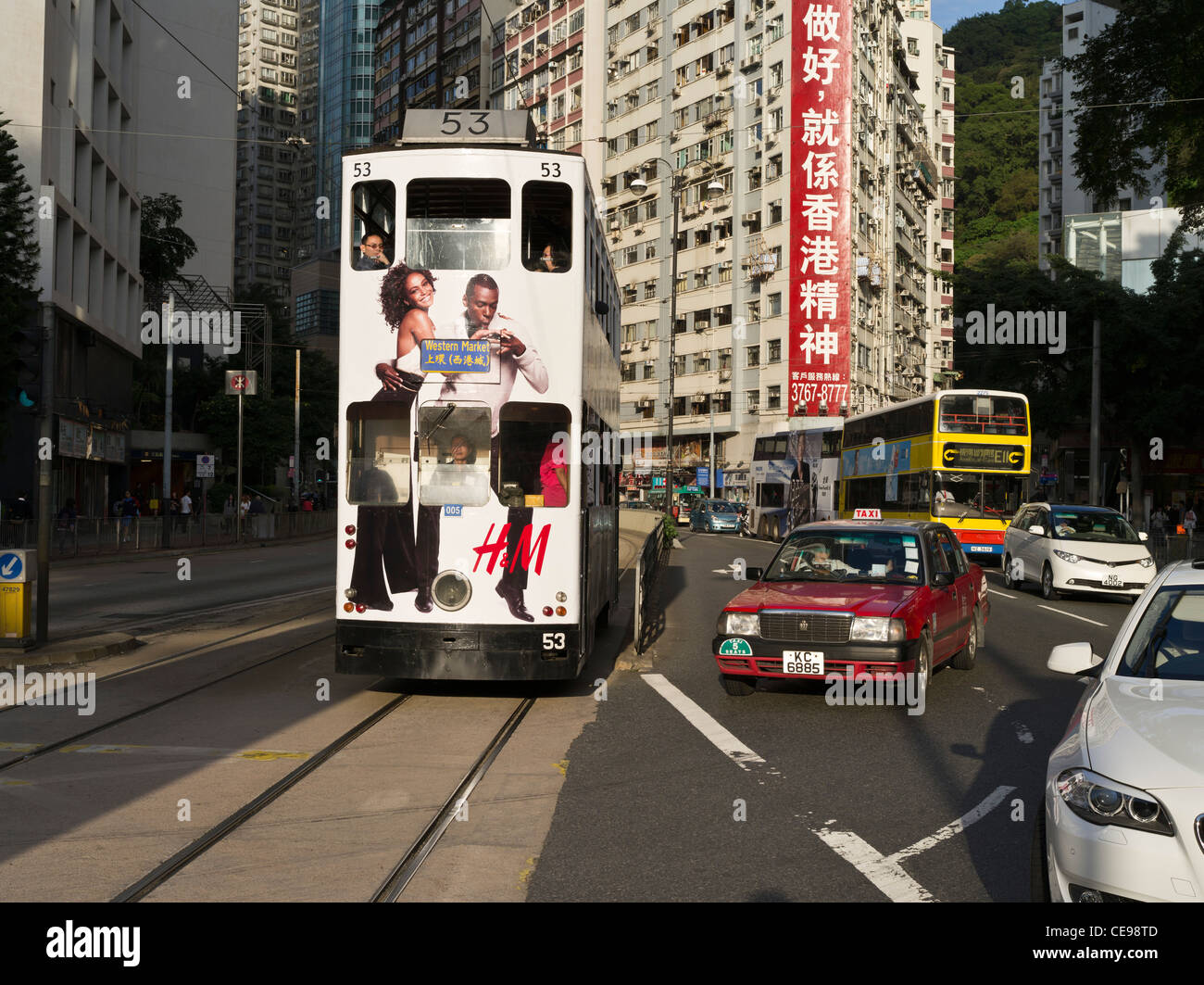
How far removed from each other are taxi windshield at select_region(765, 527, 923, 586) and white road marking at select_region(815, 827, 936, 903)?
4870 millimetres

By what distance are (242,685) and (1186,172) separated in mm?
19877

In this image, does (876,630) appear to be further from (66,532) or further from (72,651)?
(66,532)

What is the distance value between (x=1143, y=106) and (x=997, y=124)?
83742 mm

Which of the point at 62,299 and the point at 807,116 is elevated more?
the point at 807,116

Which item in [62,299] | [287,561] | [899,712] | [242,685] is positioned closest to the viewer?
[899,712]

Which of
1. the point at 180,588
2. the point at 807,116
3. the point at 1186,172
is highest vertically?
the point at 807,116

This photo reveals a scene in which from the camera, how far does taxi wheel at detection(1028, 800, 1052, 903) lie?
14.9 ft

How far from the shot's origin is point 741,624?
1023cm

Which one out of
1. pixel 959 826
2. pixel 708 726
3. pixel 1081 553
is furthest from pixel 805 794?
pixel 1081 553

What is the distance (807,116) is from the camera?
6638 centimetres

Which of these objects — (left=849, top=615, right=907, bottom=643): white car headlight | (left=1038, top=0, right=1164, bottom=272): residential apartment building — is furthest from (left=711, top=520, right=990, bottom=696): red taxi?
(left=1038, top=0, right=1164, bottom=272): residential apartment building

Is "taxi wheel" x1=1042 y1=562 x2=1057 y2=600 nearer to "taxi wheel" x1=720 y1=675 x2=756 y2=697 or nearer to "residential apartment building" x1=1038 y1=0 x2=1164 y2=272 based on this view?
"taxi wheel" x1=720 y1=675 x2=756 y2=697
